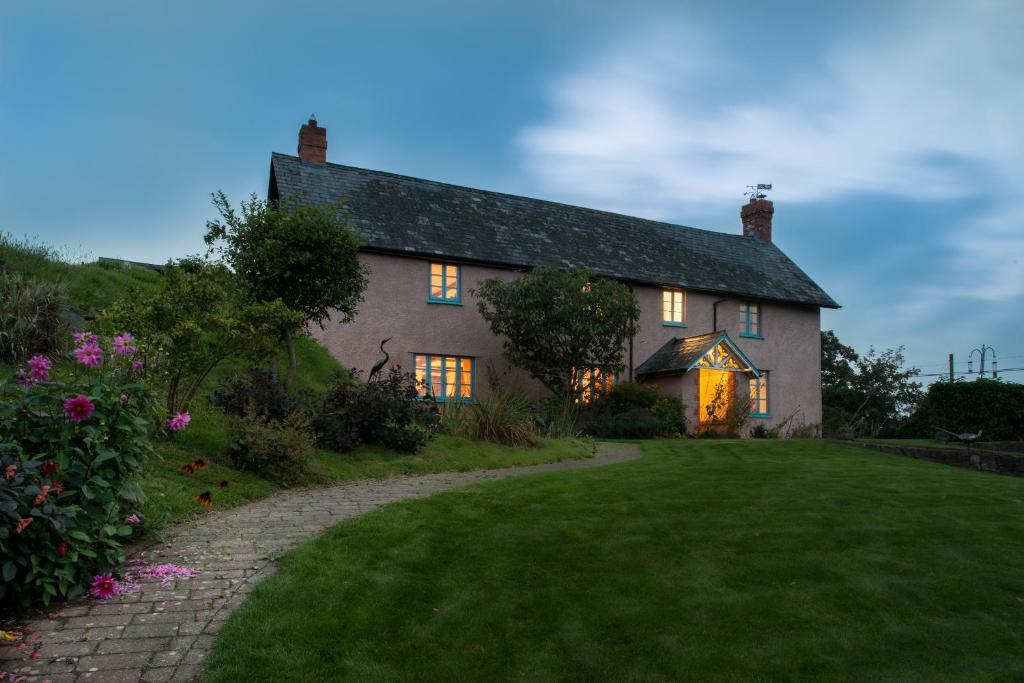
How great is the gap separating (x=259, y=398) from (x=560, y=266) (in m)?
13.3

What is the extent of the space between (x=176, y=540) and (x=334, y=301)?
9432mm

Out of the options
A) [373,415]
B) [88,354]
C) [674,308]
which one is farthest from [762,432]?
[88,354]

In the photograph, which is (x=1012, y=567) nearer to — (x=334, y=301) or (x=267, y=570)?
(x=267, y=570)

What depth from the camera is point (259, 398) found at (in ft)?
37.3

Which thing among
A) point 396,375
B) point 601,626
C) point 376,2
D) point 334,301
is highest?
point 376,2

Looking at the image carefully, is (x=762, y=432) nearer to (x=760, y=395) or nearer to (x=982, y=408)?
(x=760, y=395)

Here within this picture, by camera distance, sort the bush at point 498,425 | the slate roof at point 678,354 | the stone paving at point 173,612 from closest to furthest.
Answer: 1. the stone paving at point 173,612
2. the bush at point 498,425
3. the slate roof at point 678,354

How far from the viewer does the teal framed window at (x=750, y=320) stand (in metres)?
26.8

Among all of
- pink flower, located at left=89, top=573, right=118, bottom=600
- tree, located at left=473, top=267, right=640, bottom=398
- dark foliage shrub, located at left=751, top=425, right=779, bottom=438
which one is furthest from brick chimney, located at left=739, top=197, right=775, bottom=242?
pink flower, located at left=89, top=573, right=118, bottom=600

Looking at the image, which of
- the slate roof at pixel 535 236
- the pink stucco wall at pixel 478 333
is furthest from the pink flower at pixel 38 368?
the slate roof at pixel 535 236

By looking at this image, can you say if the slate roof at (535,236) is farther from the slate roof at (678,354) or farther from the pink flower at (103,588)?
the pink flower at (103,588)

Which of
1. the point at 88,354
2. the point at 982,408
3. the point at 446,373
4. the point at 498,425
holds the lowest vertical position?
the point at 498,425

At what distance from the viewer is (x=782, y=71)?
13.1 metres

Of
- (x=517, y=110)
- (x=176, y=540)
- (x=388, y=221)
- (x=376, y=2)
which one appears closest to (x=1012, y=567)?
(x=176, y=540)
